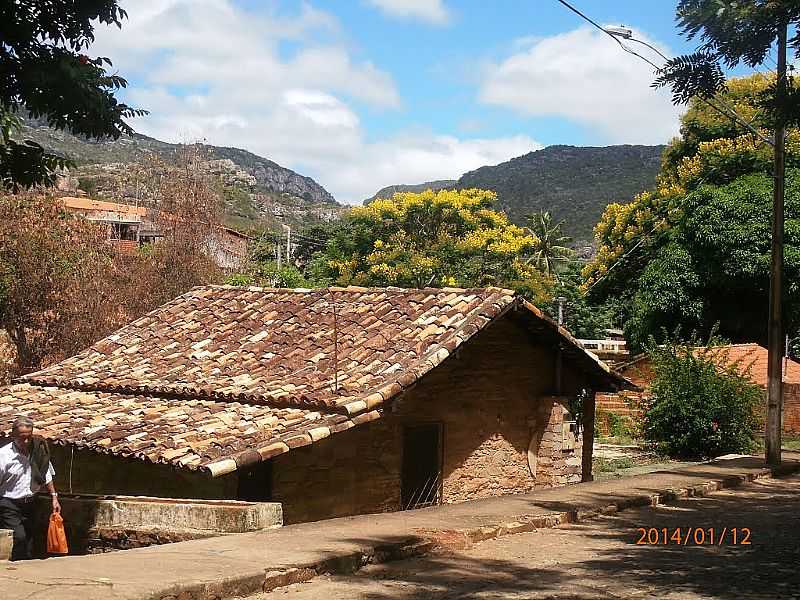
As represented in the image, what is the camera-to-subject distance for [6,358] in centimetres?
2280

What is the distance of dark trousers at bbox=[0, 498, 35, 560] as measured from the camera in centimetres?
831

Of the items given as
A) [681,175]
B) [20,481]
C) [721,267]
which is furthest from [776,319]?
[681,175]

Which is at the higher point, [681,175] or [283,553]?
[681,175]

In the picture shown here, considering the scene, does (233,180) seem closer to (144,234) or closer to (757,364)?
(144,234)

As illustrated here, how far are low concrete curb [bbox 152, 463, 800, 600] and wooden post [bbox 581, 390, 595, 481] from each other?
3.67 meters

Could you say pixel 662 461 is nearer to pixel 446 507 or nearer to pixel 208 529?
pixel 446 507

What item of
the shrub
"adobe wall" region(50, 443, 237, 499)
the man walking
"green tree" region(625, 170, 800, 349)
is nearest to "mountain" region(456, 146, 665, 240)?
"green tree" region(625, 170, 800, 349)

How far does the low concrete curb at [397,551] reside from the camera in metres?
5.83

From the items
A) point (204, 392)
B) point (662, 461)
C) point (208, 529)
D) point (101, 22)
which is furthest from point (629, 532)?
point (662, 461)

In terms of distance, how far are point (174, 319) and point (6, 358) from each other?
8.00 metres

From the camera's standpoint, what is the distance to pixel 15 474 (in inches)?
330

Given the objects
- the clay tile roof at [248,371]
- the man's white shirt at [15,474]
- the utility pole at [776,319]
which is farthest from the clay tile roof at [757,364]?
the man's white shirt at [15,474]

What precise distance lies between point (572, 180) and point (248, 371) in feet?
306

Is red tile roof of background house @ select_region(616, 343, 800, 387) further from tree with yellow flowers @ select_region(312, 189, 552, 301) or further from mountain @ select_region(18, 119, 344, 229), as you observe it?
mountain @ select_region(18, 119, 344, 229)
